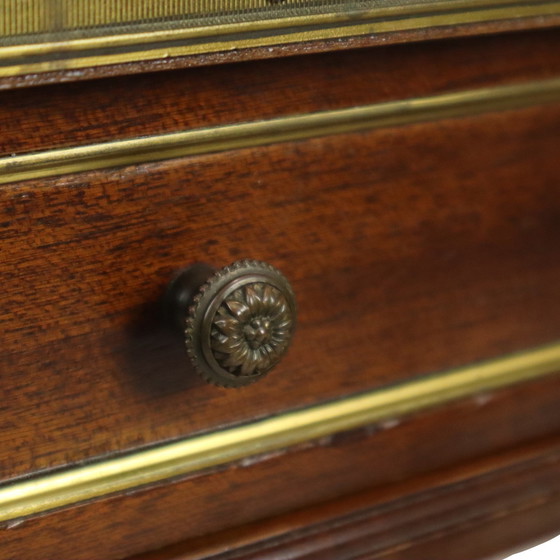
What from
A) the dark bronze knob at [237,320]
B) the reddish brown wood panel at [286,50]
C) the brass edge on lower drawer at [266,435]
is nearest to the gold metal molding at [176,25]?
the reddish brown wood panel at [286,50]

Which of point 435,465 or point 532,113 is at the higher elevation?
point 532,113

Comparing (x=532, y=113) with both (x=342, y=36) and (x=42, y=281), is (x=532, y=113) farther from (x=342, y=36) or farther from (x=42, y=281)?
(x=42, y=281)

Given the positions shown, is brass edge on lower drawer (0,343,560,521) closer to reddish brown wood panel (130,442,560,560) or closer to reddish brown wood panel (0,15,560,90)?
reddish brown wood panel (130,442,560,560)

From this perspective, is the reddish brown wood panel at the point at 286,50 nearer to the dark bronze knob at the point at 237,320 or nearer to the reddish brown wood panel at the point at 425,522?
the dark bronze knob at the point at 237,320

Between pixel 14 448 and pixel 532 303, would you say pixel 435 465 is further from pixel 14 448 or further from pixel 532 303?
pixel 14 448

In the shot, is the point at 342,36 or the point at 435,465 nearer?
the point at 342,36

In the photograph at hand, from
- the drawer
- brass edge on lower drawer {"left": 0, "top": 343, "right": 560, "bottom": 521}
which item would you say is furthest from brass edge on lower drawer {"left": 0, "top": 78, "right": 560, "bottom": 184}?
brass edge on lower drawer {"left": 0, "top": 343, "right": 560, "bottom": 521}

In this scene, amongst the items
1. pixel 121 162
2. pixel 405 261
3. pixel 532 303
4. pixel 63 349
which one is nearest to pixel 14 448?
pixel 63 349

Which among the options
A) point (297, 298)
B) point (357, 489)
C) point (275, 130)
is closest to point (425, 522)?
point (357, 489)
